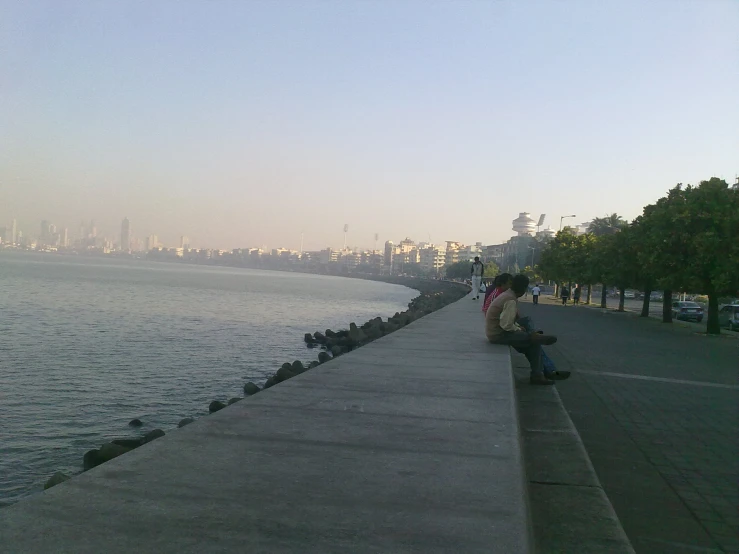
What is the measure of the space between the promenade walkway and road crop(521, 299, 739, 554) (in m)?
1.03

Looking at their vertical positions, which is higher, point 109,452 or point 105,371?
point 109,452

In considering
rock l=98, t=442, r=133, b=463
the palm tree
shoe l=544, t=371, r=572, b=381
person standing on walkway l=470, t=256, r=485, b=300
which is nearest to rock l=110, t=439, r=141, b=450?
rock l=98, t=442, r=133, b=463

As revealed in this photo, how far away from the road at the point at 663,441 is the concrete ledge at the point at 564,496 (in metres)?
0.30

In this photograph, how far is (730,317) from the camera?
1249 inches

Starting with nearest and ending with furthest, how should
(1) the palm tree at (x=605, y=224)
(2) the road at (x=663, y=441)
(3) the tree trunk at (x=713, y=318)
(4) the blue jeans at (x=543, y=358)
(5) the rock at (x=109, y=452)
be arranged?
(2) the road at (x=663, y=441) < (5) the rock at (x=109, y=452) < (4) the blue jeans at (x=543, y=358) < (3) the tree trunk at (x=713, y=318) < (1) the palm tree at (x=605, y=224)

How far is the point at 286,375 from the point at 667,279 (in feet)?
61.8

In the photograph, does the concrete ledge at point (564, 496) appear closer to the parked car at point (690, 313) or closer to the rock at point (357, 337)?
the rock at point (357, 337)

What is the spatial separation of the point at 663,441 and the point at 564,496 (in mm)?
3145

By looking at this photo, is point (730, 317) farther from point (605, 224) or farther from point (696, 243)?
point (605, 224)

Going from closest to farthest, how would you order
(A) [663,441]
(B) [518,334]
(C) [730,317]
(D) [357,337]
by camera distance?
1. (A) [663,441]
2. (B) [518,334]
3. (D) [357,337]
4. (C) [730,317]

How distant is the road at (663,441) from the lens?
452cm

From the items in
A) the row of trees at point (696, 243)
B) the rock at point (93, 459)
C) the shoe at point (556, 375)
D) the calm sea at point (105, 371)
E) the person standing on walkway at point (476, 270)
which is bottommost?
the calm sea at point (105, 371)

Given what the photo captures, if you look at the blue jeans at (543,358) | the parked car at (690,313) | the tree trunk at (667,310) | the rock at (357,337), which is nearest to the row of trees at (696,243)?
the tree trunk at (667,310)

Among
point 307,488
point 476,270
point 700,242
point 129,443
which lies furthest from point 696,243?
point 307,488
